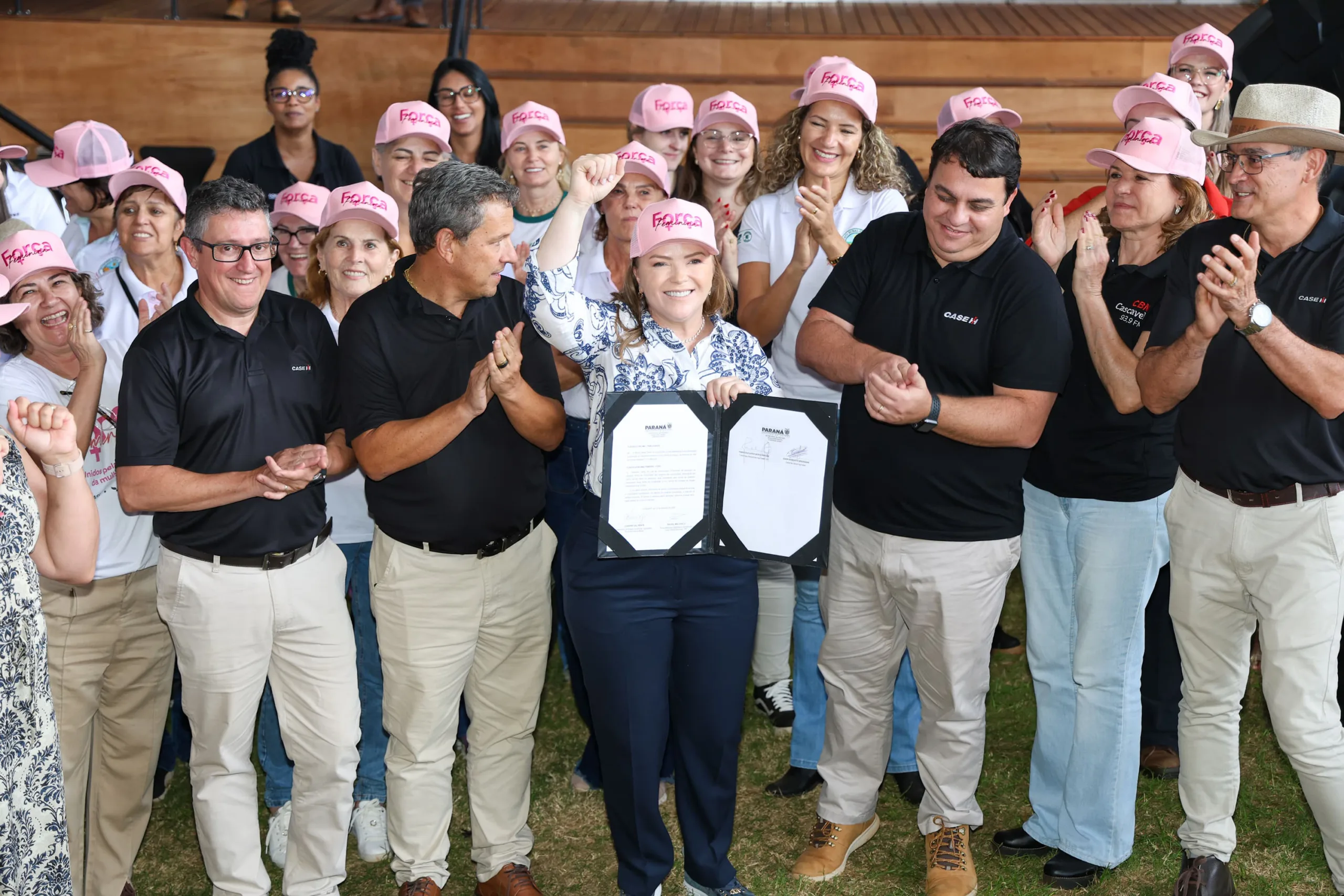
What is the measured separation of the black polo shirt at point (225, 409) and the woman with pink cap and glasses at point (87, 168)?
171cm

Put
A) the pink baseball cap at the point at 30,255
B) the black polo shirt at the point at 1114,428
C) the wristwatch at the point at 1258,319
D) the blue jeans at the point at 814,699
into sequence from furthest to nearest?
the blue jeans at the point at 814,699 → the black polo shirt at the point at 1114,428 → the pink baseball cap at the point at 30,255 → the wristwatch at the point at 1258,319

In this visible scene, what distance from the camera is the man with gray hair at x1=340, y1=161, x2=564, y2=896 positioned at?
344 cm

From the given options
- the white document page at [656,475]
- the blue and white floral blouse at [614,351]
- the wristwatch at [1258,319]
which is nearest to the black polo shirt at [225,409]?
the blue and white floral blouse at [614,351]

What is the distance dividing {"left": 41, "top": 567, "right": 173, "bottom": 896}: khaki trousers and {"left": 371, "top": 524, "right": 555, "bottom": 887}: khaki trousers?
2.36 feet

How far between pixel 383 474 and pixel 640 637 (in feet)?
2.81

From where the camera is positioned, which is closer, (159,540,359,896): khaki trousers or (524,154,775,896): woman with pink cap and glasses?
(524,154,775,896): woman with pink cap and glasses

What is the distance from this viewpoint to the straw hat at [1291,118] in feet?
10.9

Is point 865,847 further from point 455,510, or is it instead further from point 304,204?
point 304,204

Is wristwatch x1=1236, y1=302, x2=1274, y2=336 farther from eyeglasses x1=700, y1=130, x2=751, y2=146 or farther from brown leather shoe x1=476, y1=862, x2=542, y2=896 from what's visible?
brown leather shoe x1=476, y1=862, x2=542, y2=896

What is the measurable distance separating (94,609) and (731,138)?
2754 millimetres

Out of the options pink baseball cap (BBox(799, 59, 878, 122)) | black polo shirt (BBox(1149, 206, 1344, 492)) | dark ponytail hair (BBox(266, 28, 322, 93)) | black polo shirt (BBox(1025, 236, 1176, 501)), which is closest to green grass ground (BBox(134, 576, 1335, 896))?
black polo shirt (BBox(1025, 236, 1176, 501))

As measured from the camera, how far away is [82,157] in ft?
16.4

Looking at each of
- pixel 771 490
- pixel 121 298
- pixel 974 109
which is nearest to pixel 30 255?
pixel 121 298

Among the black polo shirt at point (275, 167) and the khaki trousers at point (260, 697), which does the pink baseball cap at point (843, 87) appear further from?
the black polo shirt at point (275, 167)
